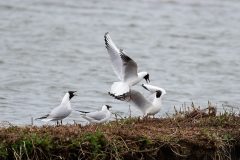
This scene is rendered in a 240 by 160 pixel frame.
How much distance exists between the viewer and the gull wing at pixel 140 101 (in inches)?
379

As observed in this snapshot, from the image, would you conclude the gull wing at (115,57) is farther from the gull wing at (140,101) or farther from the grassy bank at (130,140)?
the grassy bank at (130,140)

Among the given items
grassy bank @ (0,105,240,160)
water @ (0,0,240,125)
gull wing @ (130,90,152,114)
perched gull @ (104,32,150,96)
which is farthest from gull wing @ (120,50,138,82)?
water @ (0,0,240,125)

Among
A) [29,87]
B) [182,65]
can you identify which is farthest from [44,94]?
[182,65]

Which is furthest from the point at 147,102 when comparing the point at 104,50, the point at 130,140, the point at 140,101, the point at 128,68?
the point at 104,50

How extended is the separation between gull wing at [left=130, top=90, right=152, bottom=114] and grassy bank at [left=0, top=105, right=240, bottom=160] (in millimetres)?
324

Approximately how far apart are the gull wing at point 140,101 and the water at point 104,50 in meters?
2.35

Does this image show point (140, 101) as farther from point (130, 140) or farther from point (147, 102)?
point (130, 140)

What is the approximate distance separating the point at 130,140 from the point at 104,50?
13.2 meters

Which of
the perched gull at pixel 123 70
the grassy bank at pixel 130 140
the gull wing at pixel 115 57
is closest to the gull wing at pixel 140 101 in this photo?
the perched gull at pixel 123 70

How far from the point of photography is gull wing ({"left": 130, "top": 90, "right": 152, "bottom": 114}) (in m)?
9.62

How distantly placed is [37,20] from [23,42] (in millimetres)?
2575

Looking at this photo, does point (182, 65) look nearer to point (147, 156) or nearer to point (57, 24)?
point (57, 24)

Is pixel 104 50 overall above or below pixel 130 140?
above

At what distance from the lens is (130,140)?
7988 mm
